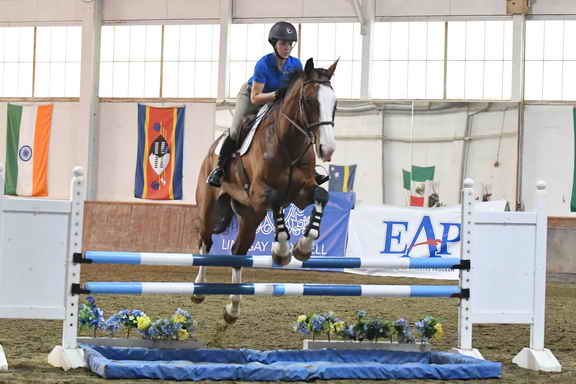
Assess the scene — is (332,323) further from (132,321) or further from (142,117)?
(142,117)

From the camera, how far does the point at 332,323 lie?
586cm

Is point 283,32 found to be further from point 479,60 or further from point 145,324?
point 479,60

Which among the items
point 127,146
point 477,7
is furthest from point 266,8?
point 477,7

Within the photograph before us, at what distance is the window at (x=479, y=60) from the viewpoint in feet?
63.5

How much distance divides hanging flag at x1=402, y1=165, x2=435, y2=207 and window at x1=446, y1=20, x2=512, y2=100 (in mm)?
1828

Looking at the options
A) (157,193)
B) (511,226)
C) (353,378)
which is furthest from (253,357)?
(157,193)

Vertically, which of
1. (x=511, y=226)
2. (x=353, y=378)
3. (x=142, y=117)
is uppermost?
(x=142, y=117)

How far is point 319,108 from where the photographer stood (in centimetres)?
508

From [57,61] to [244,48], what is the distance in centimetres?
474

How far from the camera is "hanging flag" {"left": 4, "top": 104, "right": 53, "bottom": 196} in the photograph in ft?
68.7

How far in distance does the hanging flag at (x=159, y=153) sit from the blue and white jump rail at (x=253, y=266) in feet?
50.1

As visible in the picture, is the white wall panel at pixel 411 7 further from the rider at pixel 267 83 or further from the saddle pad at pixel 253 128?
the saddle pad at pixel 253 128

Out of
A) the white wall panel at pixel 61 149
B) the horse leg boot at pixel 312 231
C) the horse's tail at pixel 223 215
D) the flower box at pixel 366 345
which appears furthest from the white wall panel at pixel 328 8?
the horse leg boot at pixel 312 231

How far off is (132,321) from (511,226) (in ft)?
8.56
